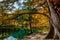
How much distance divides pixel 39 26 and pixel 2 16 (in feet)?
2.00

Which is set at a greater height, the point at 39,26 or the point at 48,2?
the point at 48,2

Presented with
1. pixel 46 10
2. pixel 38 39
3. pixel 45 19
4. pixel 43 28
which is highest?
pixel 46 10

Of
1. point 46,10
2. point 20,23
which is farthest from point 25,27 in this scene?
point 46,10

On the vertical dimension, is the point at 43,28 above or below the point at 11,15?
below

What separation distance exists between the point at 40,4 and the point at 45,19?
260 mm

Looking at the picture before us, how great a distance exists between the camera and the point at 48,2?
7.35 ft

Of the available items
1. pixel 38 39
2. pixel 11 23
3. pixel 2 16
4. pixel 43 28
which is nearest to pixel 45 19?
pixel 43 28

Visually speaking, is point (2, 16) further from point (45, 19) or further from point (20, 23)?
point (45, 19)

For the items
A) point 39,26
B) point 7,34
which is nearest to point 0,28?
point 7,34

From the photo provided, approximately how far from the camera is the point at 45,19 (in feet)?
7.43

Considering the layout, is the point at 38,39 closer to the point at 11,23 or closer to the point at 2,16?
the point at 11,23

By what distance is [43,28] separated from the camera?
2252mm

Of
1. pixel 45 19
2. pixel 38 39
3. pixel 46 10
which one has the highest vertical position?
pixel 46 10

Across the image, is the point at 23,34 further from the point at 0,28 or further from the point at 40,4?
the point at 40,4
